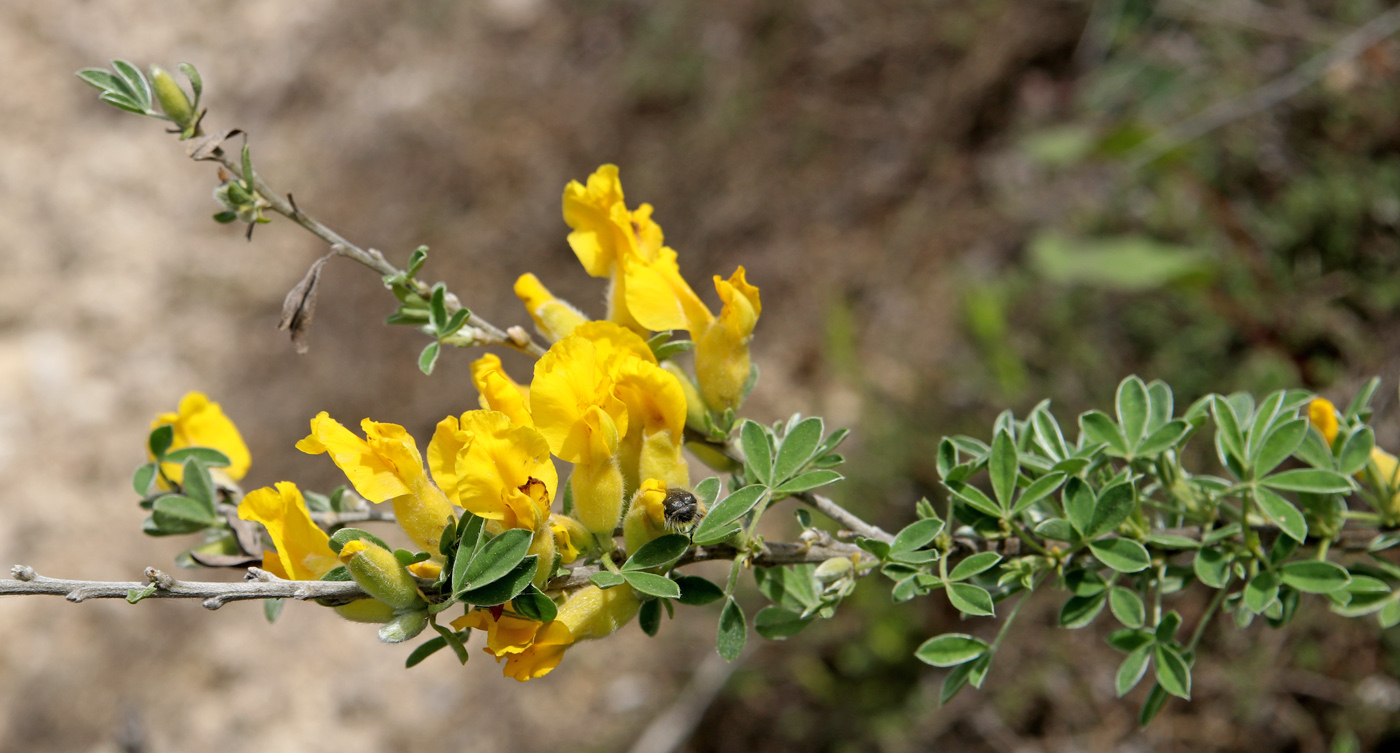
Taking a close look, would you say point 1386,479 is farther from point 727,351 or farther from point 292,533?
point 292,533

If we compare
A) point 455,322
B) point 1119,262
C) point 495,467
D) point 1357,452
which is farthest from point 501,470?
point 1119,262

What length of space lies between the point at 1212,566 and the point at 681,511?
0.66 metres

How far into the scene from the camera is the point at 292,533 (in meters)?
0.92

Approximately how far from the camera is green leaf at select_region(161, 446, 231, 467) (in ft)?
3.78

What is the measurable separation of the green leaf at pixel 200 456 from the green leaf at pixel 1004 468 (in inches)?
39.6

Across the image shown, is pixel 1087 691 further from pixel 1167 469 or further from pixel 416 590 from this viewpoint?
pixel 416 590

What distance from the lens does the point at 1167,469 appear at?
44.5 inches

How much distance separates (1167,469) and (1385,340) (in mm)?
2084

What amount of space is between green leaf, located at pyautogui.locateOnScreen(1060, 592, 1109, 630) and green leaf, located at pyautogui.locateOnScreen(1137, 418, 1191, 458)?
0.62ft

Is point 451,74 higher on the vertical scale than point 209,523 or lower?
higher

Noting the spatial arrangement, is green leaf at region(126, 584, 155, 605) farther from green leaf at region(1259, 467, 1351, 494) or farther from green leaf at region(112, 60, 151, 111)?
green leaf at region(1259, 467, 1351, 494)

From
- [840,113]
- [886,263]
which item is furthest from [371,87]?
[886,263]

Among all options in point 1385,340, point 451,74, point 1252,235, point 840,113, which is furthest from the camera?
point 451,74

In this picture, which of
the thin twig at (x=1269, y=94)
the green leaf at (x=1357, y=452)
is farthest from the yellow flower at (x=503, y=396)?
the thin twig at (x=1269, y=94)
